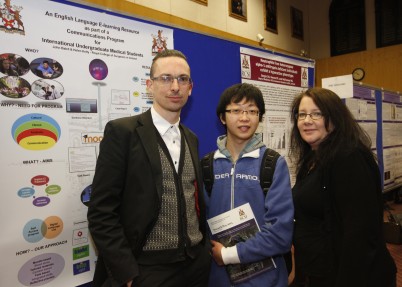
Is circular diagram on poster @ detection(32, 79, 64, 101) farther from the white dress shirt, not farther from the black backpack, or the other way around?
the black backpack

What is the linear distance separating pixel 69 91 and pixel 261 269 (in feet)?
4.31

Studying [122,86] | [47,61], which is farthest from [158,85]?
[47,61]

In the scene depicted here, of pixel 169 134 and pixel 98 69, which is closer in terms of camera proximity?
pixel 169 134

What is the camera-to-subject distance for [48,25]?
1571 mm

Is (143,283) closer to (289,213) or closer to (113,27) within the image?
(289,213)

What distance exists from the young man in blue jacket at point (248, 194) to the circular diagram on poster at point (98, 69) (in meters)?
0.66

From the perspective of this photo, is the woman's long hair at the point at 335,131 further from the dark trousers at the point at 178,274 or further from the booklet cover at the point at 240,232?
the dark trousers at the point at 178,274

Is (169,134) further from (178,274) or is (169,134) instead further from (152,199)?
(178,274)

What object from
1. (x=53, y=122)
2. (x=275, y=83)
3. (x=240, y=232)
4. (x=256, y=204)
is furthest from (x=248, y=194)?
(x=275, y=83)

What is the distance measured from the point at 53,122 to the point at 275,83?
2.00m

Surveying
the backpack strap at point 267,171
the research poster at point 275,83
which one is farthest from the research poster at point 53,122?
the research poster at point 275,83

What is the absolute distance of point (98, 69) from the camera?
175 centimetres

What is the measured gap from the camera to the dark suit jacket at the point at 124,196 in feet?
4.09

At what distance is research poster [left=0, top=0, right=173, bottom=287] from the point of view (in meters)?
1.45
